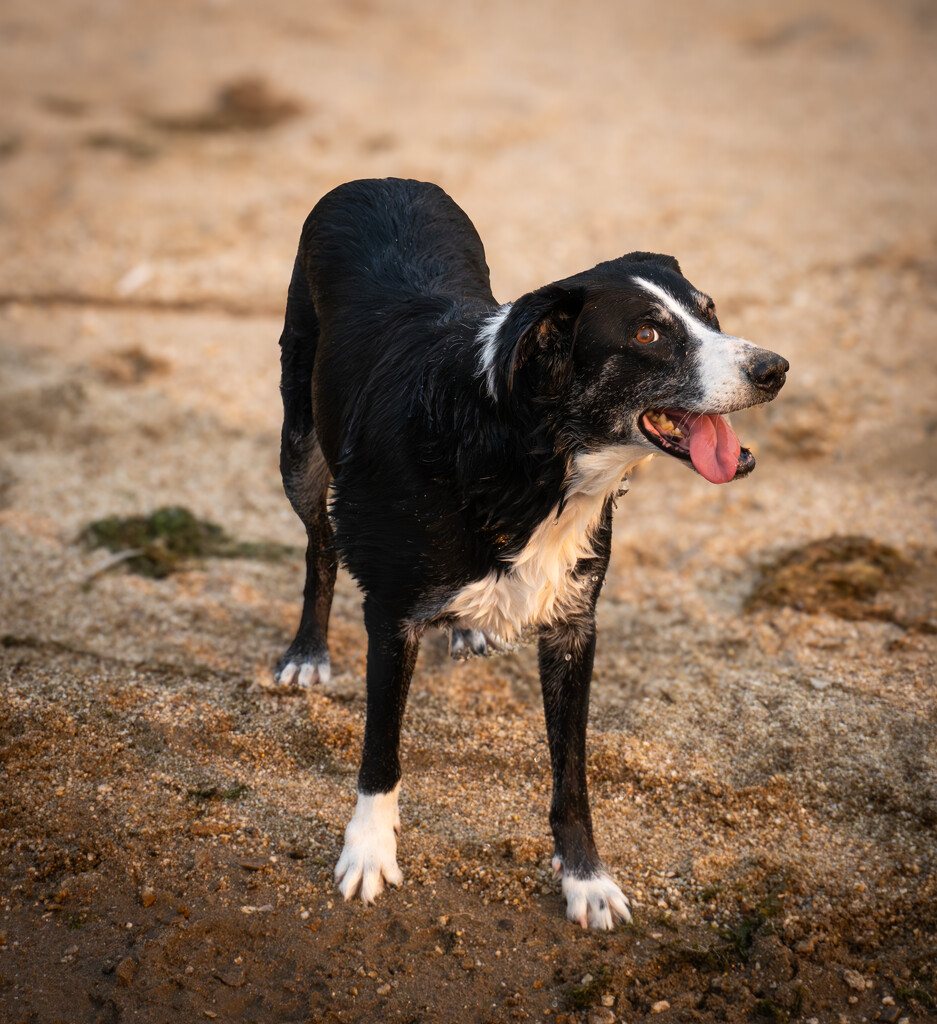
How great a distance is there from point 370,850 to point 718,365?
5.98ft

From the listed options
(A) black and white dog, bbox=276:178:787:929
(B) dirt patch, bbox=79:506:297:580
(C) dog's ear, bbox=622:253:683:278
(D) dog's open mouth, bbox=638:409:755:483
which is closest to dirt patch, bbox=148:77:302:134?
(B) dirt patch, bbox=79:506:297:580

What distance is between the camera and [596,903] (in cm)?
317

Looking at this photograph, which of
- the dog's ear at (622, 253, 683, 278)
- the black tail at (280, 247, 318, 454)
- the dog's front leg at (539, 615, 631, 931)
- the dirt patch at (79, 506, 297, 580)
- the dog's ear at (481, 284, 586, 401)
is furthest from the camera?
the dirt patch at (79, 506, 297, 580)

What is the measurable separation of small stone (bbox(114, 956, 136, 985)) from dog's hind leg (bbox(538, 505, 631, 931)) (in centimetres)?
129

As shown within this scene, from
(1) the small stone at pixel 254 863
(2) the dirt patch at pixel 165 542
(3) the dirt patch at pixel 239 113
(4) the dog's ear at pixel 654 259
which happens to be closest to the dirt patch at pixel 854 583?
(4) the dog's ear at pixel 654 259

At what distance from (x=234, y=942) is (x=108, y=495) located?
11.4ft

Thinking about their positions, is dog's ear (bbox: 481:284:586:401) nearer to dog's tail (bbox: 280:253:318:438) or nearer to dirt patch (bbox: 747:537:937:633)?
dog's tail (bbox: 280:253:318:438)

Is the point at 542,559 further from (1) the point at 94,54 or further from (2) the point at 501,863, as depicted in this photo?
(1) the point at 94,54

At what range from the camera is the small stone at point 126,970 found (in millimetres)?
2799

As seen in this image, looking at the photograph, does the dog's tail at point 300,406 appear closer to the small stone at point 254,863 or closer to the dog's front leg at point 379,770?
the dog's front leg at point 379,770

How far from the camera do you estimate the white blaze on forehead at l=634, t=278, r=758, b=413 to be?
2730 millimetres

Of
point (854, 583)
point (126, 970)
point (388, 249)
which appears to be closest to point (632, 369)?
point (388, 249)

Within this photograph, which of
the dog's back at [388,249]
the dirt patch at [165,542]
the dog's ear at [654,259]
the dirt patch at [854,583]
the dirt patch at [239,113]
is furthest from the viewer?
the dirt patch at [239,113]

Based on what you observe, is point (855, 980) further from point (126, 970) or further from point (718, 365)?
point (126, 970)
